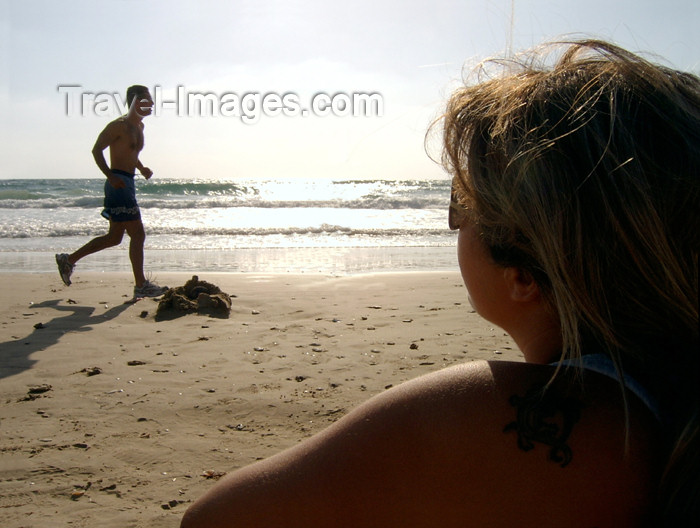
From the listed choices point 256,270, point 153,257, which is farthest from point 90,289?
point 153,257

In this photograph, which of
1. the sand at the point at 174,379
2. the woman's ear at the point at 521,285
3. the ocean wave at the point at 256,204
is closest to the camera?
the woman's ear at the point at 521,285

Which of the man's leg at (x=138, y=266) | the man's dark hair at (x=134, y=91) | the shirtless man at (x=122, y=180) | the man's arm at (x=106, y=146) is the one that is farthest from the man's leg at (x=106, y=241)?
the man's dark hair at (x=134, y=91)

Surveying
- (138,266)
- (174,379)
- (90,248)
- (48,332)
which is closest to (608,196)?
(174,379)

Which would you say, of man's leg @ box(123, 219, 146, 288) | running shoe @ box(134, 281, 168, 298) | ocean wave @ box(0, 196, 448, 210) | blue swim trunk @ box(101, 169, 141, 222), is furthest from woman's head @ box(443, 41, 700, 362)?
ocean wave @ box(0, 196, 448, 210)

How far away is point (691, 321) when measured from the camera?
82 centimetres

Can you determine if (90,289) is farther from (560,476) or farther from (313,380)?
(560,476)

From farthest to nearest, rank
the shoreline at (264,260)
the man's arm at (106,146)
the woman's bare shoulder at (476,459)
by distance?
the shoreline at (264,260) < the man's arm at (106,146) < the woman's bare shoulder at (476,459)

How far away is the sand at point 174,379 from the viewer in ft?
7.51

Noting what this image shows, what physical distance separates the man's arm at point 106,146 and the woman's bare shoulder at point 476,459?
5.69 m

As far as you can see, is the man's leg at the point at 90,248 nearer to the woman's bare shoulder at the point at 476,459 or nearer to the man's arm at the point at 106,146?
the man's arm at the point at 106,146

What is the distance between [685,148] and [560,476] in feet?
1.48

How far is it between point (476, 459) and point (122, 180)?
5874 mm

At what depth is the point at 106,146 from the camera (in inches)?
243

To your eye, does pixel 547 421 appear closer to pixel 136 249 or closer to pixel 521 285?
pixel 521 285
